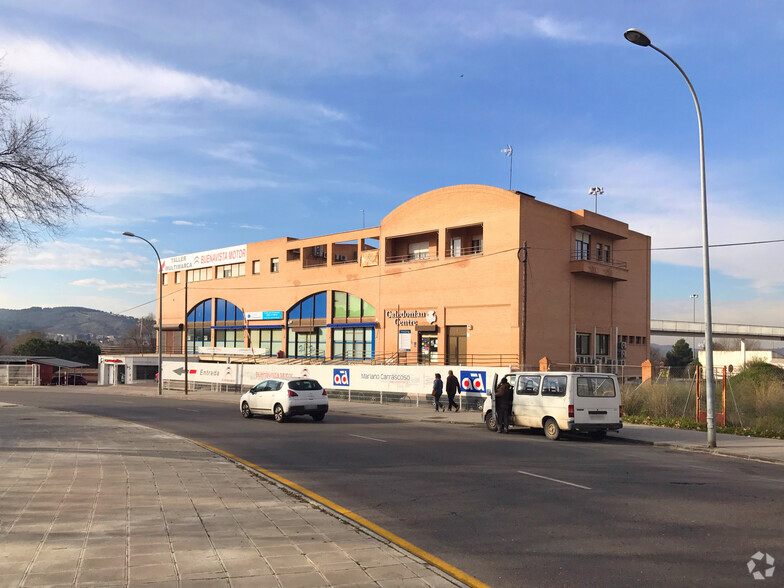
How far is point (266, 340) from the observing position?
5919 centimetres

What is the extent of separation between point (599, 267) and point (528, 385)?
87.5 ft

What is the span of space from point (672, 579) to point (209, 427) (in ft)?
56.6

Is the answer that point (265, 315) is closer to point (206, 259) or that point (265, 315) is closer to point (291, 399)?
point (206, 259)

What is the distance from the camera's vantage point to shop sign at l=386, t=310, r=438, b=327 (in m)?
43.6

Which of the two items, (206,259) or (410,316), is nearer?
(410,316)

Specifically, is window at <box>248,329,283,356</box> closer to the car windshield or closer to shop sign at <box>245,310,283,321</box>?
shop sign at <box>245,310,283,321</box>

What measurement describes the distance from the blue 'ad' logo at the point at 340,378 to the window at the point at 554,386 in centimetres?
1911

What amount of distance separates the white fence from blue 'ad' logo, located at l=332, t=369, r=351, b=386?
3855 cm

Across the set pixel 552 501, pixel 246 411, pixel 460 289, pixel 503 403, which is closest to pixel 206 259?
pixel 460 289

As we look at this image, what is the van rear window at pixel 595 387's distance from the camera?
17.8 meters

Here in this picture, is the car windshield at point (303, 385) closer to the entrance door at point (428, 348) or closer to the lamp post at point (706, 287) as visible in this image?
the lamp post at point (706, 287)

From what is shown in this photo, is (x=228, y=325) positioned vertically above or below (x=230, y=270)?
below

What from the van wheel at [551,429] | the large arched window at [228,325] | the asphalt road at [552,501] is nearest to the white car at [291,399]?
the asphalt road at [552,501]

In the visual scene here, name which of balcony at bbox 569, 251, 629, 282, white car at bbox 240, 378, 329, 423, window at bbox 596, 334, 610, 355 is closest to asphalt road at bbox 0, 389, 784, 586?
white car at bbox 240, 378, 329, 423
